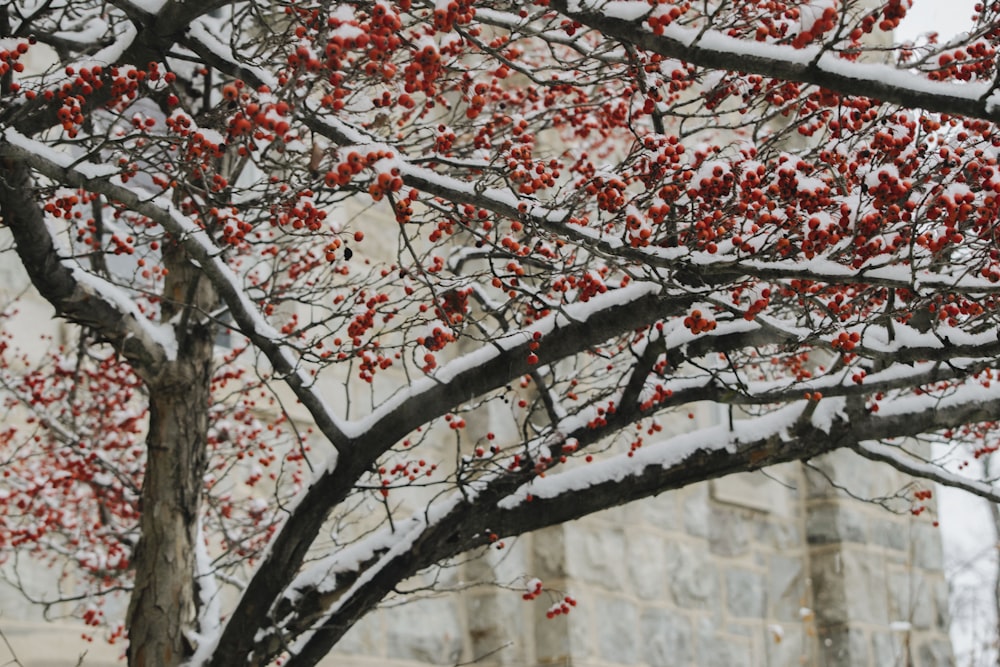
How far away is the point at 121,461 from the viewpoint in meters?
5.86

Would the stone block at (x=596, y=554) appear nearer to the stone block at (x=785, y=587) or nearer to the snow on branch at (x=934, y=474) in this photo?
the stone block at (x=785, y=587)

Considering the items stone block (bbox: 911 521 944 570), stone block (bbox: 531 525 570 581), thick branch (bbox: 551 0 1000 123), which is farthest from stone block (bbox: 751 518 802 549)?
thick branch (bbox: 551 0 1000 123)

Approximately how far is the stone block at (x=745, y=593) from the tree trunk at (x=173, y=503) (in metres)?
4.45

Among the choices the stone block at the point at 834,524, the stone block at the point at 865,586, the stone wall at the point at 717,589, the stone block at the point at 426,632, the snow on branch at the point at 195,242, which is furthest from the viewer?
the stone block at the point at 834,524

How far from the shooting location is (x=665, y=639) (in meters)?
7.45

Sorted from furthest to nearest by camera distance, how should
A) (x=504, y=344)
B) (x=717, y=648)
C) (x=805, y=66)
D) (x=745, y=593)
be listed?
(x=745, y=593)
(x=717, y=648)
(x=504, y=344)
(x=805, y=66)

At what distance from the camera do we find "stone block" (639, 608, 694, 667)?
7.33 meters

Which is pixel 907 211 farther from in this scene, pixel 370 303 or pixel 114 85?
pixel 114 85

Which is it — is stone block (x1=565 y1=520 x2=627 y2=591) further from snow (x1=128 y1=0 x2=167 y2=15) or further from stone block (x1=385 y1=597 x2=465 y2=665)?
snow (x1=128 y1=0 x2=167 y2=15)

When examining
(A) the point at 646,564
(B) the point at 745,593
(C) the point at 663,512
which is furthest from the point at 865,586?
(A) the point at 646,564

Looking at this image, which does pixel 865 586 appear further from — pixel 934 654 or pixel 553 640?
pixel 553 640

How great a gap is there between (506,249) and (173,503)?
167cm

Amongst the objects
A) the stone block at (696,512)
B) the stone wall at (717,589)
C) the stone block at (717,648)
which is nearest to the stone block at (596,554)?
the stone wall at (717,589)

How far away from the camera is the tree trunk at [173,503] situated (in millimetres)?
4445
